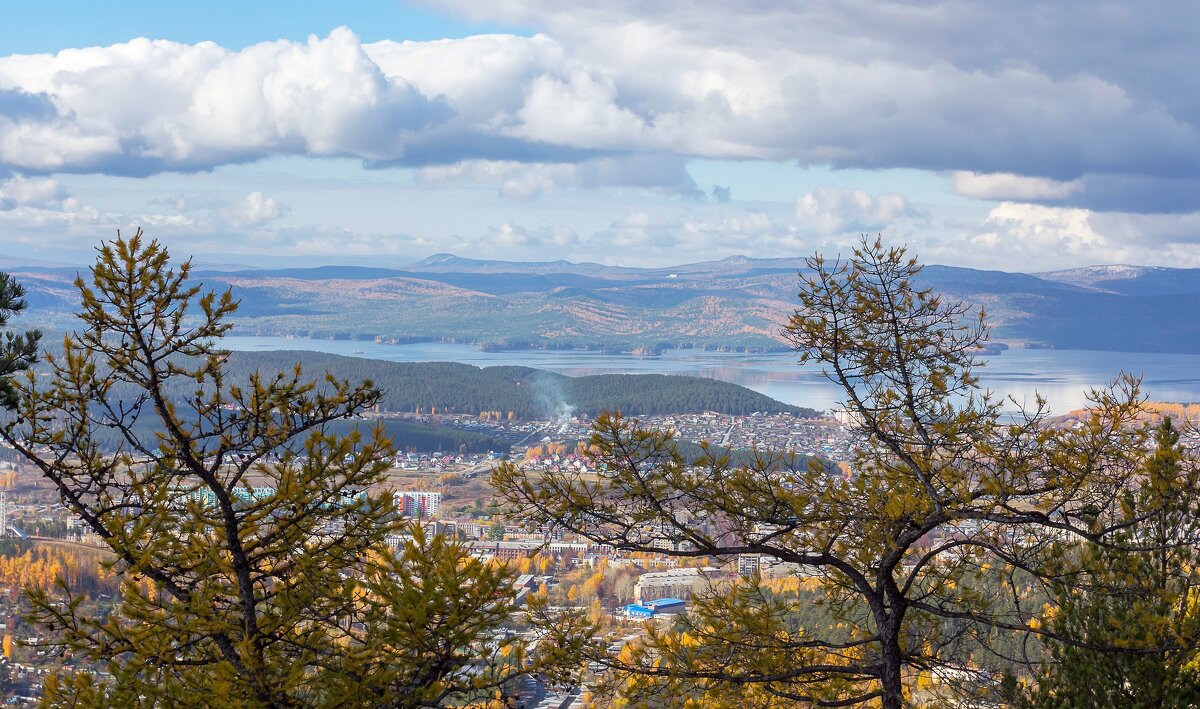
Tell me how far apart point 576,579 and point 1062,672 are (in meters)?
25.6

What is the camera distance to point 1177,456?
539cm

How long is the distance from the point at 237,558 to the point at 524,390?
81.1m

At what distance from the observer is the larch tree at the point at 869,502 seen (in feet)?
19.5

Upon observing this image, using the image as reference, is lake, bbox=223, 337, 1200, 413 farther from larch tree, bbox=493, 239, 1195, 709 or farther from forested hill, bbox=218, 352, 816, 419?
larch tree, bbox=493, 239, 1195, 709

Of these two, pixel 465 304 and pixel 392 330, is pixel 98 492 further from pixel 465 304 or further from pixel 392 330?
pixel 465 304

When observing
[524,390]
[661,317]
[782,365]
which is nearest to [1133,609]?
[524,390]

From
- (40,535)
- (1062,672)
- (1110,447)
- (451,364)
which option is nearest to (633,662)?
(1110,447)

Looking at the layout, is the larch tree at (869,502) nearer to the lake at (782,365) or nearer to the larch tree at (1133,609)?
the larch tree at (1133,609)

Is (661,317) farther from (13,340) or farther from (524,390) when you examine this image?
(13,340)

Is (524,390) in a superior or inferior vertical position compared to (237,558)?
inferior

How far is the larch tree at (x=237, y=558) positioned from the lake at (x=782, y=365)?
60.8m

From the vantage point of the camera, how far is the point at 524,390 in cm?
8569

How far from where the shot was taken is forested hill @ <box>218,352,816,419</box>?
72.1 m

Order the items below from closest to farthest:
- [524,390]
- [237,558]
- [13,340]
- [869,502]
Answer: [237,558] → [869,502] → [13,340] → [524,390]
